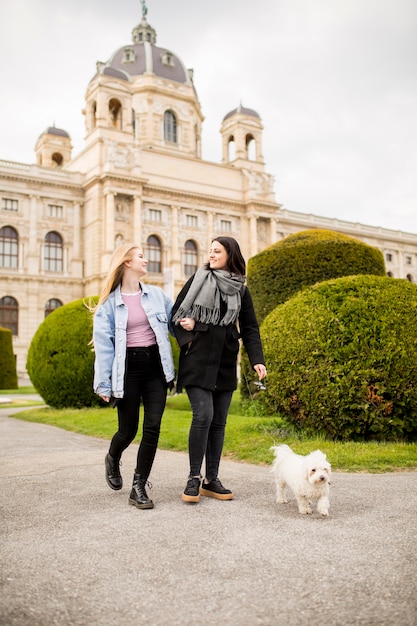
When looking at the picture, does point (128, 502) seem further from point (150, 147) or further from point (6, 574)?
point (150, 147)

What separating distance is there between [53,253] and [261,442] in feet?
111

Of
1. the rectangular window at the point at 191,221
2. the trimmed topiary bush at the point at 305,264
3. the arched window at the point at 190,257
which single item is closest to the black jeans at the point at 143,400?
the trimmed topiary bush at the point at 305,264

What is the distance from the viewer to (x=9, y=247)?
36219 mm

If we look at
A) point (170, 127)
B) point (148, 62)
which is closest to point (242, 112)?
point (170, 127)

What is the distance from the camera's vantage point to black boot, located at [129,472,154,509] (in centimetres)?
352

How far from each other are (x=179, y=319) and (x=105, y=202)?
3452cm

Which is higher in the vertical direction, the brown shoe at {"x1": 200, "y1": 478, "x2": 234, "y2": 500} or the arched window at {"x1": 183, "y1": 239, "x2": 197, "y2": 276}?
the arched window at {"x1": 183, "y1": 239, "x2": 197, "y2": 276}

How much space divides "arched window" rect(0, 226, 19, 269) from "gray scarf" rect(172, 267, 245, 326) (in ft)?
114

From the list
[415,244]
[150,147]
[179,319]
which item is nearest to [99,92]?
[150,147]

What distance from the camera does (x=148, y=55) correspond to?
4666cm

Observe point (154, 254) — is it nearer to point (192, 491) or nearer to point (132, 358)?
point (132, 358)

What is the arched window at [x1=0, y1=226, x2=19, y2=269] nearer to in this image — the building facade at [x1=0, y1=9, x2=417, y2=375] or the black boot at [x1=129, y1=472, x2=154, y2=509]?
the building facade at [x1=0, y1=9, x2=417, y2=375]

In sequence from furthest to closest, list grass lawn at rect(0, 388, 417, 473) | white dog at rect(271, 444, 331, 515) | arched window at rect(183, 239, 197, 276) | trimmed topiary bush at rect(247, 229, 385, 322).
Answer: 1. arched window at rect(183, 239, 197, 276)
2. trimmed topiary bush at rect(247, 229, 385, 322)
3. grass lawn at rect(0, 388, 417, 473)
4. white dog at rect(271, 444, 331, 515)

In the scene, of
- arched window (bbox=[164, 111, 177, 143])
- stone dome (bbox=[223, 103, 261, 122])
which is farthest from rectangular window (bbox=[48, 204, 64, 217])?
stone dome (bbox=[223, 103, 261, 122])
